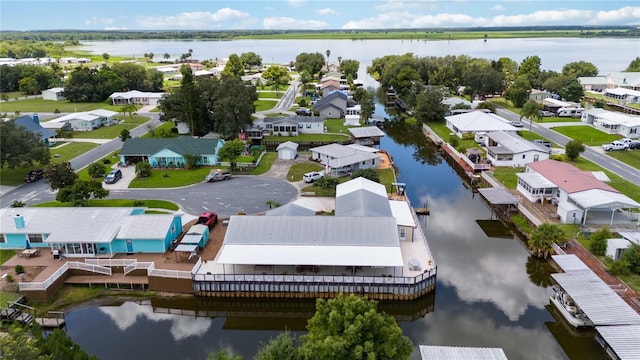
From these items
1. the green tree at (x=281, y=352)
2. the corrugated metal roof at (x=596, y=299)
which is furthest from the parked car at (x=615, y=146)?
the green tree at (x=281, y=352)

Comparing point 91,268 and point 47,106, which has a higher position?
point 47,106

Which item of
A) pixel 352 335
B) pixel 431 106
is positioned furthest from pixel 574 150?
pixel 352 335

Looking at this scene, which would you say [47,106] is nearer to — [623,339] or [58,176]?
[58,176]

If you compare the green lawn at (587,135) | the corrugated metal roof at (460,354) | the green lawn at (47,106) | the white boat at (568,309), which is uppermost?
the green lawn at (47,106)

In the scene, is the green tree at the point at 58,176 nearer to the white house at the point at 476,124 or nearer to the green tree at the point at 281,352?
the green tree at the point at 281,352

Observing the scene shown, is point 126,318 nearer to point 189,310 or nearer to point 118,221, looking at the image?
point 189,310

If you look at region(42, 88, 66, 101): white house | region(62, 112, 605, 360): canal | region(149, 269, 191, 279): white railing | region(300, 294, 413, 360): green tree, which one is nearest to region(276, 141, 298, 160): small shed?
region(62, 112, 605, 360): canal

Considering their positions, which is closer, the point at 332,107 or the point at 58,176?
the point at 58,176

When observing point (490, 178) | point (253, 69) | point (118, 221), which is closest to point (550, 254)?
A: point (490, 178)

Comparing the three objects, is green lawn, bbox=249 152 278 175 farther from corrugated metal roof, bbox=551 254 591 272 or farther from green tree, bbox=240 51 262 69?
green tree, bbox=240 51 262 69
